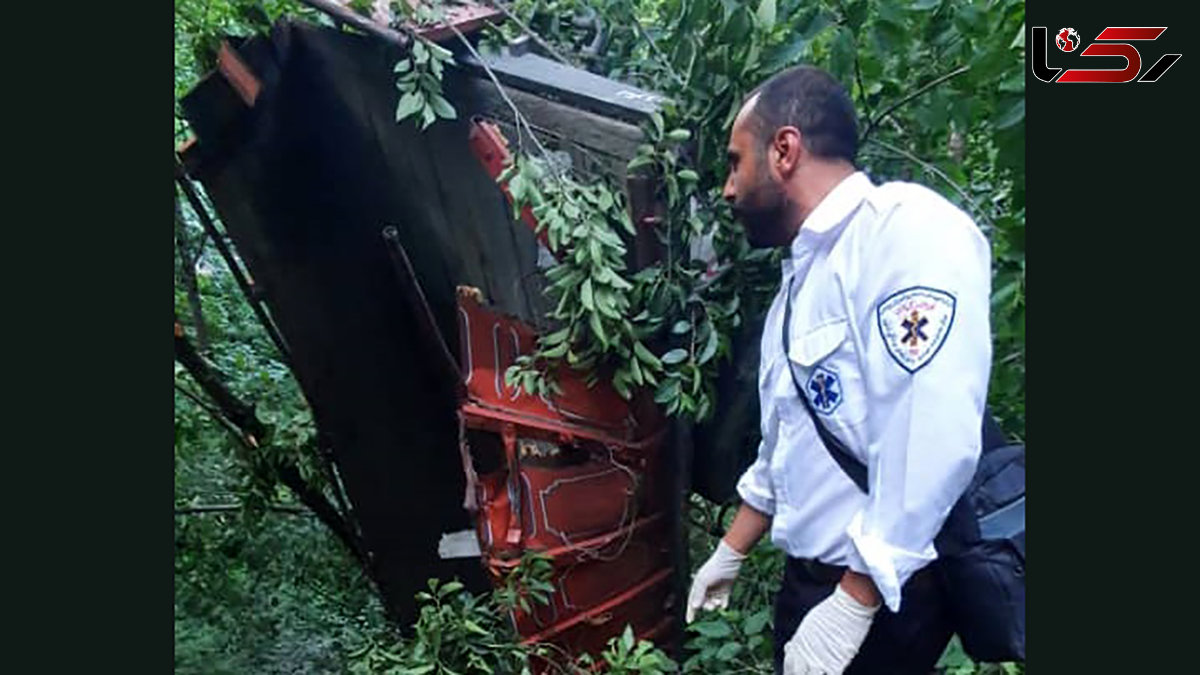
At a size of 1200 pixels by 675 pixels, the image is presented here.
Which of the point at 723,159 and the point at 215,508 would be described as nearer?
the point at 723,159

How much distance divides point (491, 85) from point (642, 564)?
118 cm

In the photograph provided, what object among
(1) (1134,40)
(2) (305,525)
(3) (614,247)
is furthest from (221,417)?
(1) (1134,40)

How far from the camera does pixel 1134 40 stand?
6.31 ft

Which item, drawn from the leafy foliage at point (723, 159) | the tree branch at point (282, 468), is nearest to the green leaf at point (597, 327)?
the leafy foliage at point (723, 159)

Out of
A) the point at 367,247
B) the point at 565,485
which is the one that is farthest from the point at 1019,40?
the point at 367,247

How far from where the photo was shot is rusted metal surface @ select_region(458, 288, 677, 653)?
9.45 ft

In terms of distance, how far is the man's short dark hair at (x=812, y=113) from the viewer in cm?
221

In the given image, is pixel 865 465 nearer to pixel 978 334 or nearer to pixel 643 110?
pixel 978 334

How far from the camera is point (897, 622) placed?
82.8 inches

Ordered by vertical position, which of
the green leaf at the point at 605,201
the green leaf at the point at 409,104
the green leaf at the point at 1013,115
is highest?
the green leaf at the point at 409,104

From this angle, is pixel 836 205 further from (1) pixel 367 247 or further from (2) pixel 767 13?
(1) pixel 367 247

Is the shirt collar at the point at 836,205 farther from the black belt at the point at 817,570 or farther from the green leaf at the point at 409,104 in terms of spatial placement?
the green leaf at the point at 409,104

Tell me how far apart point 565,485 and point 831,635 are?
1016mm

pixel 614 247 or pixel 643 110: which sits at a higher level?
pixel 643 110
